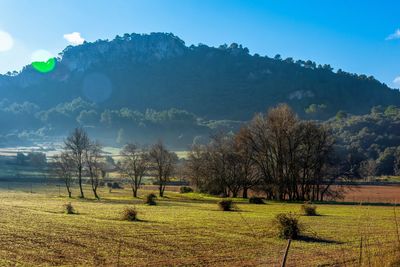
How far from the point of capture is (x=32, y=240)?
65.5 feet

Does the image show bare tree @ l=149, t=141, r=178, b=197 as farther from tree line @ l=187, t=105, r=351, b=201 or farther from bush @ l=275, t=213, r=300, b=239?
bush @ l=275, t=213, r=300, b=239

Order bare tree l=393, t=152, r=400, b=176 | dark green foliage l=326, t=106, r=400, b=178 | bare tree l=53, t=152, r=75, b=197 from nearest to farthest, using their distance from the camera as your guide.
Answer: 1. bare tree l=53, t=152, r=75, b=197
2. bare tree l=393, t=152, r=400, b=176
3. dark green foliage l=326, t=106, r=400, b=178

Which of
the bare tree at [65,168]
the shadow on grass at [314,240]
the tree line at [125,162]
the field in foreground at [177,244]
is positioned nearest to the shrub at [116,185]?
the tree line at [125,162]

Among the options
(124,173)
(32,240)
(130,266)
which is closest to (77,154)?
(124,173)

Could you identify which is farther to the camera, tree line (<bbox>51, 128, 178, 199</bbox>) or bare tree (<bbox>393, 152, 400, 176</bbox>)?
bare tree (<bbox>393, 152, 400, 176</bbox>)

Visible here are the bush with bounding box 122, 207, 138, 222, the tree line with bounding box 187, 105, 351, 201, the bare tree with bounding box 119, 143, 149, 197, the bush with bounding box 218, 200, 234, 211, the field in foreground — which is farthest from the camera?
the bare tree with bounding box 119, 143, 149, 197

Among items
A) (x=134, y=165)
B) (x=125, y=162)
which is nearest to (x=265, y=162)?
(x=134, y=165)

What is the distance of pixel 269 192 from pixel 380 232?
44.9 meters

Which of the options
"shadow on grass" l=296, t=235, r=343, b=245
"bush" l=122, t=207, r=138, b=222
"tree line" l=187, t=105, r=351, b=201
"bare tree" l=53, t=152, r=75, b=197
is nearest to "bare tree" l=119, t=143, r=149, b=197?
"bare tree" l=53, t=152, r=75, b=197

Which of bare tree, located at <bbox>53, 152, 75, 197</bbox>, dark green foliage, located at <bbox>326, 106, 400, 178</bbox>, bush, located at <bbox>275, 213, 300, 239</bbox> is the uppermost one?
dark green foliage, located at <bbox>326, 106, 400, 178</bbox>

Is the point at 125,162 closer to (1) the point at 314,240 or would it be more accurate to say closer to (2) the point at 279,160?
(2) the point at 279,160

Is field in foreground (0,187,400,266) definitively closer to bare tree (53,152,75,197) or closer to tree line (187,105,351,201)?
tree line (187,105,351,201)

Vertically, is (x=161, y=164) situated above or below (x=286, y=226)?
above

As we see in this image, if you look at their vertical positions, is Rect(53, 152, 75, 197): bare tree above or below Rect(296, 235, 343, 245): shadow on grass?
above
